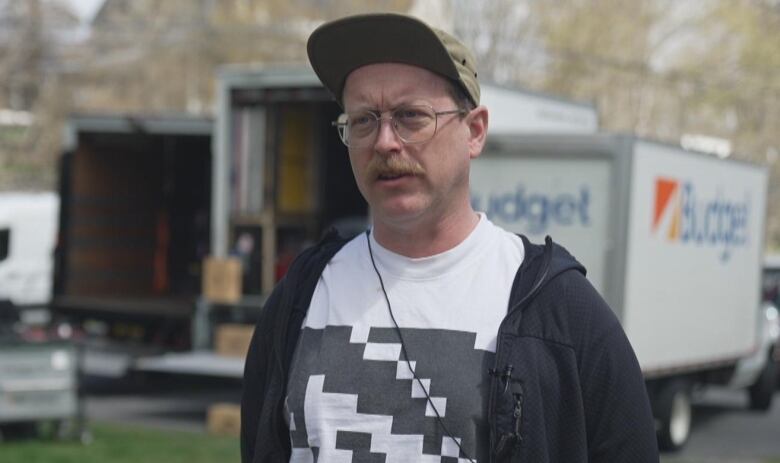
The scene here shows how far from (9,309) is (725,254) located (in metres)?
6.88

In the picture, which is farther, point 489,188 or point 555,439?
point 489,188

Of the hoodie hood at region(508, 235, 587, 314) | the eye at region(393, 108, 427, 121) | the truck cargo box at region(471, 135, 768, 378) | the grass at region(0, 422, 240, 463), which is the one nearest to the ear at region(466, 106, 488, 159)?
the eye at region(393, 108, 427, 121)

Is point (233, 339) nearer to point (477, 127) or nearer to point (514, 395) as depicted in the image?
point (477, 127)

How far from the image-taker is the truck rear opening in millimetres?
15047

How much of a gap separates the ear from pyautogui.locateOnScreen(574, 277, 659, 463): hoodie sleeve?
1.23 feet

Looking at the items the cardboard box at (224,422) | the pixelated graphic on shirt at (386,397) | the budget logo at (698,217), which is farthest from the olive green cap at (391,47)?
the cardboard box at (224,422)

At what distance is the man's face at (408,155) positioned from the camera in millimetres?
2400

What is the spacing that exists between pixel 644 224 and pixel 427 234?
8598 mm

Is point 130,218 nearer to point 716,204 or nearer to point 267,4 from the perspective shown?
point 716,204

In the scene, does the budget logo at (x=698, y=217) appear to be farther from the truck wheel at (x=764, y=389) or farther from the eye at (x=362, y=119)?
the eye at (x=362, y=119)

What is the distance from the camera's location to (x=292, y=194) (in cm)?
1441

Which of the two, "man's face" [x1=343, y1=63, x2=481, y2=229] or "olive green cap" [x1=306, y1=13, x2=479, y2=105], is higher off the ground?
"olive green cap" [x1=306, y1=13, x2=479, y2=105]

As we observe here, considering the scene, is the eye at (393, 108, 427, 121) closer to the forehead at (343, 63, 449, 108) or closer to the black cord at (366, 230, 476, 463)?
the forehead at (343, 63, 449, 108)

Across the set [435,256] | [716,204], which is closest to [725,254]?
[716,204]
